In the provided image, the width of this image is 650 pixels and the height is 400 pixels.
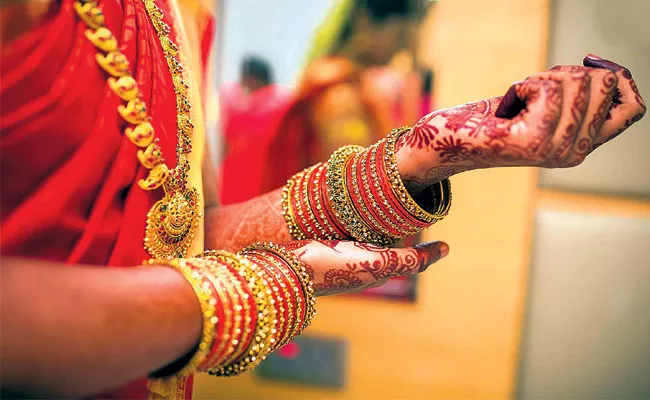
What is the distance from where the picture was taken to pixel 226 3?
1586 mm

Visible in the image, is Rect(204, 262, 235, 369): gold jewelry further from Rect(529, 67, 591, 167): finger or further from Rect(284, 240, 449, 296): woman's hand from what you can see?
Rect(529, 67, 591, 167): finger

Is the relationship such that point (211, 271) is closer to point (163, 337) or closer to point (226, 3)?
point (163, 337)

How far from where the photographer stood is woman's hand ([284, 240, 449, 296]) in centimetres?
61

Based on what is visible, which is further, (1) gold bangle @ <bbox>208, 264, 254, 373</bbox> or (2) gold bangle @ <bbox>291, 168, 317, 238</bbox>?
(2) gold bangle @ <bbox>291, 168, 317, 238</bbox>

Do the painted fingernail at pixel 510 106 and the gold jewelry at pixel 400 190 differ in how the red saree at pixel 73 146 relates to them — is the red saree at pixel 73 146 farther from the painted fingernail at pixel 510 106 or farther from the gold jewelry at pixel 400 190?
Answer: the painted fingernail at pixel 510 106

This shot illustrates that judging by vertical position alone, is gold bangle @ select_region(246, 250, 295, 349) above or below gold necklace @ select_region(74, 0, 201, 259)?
below

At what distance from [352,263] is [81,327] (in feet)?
1.04

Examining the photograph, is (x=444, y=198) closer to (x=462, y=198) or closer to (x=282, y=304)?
(x=282, y=304)

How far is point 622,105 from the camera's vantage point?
0.51 m

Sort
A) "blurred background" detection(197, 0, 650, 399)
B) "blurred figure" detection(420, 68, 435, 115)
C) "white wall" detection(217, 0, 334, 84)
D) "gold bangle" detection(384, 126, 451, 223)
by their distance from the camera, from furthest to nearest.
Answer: "white wall" detection(217, 0, 334, 84), "blurred figure" detection(420, 68, 435, 115), "blurred background" detection(197, 0, 650, 399), "gold bangle" detection(384, 126, 451, 223)

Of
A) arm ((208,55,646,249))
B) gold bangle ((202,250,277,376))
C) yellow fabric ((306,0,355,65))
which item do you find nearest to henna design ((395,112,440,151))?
arm ((208,55,646,249))

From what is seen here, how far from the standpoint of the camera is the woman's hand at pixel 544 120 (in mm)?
477

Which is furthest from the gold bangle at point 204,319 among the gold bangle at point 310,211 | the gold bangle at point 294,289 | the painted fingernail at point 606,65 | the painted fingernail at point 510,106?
the painted fingernail at point 606,65

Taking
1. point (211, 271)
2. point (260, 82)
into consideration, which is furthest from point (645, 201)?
point (211, 271)
